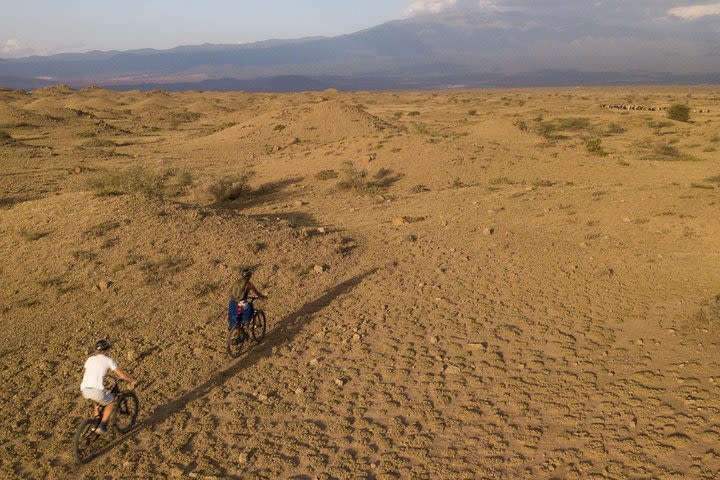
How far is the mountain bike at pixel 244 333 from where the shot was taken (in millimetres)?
7914

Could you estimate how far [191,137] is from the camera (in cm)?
3769

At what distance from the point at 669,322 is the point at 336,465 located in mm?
6191

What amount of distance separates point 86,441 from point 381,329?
4638mm

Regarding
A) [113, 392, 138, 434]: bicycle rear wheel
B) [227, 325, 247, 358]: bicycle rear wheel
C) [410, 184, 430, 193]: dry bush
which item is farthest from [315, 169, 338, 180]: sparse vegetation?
[113, 392, 138, 434]: bicycle rear wheel

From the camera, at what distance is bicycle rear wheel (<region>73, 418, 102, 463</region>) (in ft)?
18.7

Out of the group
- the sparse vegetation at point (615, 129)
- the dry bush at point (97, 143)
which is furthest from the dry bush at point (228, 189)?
the sparse vegetation at point (615, 129)

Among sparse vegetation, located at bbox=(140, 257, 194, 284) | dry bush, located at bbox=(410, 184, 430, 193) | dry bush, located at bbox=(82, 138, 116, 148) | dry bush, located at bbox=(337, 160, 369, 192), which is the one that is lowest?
sparse vegetation, located at bbox=(140, 257, 194, 284)

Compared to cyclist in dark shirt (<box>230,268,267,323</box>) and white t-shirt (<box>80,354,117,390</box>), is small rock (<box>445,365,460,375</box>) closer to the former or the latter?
cyclist in dark shirt (<box>230,268,267,323</box>)

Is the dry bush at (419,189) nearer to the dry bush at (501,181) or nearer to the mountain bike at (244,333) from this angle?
the dry bush at (501,181)

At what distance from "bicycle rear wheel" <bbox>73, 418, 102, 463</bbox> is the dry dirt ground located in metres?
0.15

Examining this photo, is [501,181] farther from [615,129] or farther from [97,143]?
[97,143]

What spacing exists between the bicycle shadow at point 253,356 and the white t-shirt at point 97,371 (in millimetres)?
873

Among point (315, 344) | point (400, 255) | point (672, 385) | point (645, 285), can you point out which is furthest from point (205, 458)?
point (645, 285)

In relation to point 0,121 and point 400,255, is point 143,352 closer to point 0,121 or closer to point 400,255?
point 400,255
